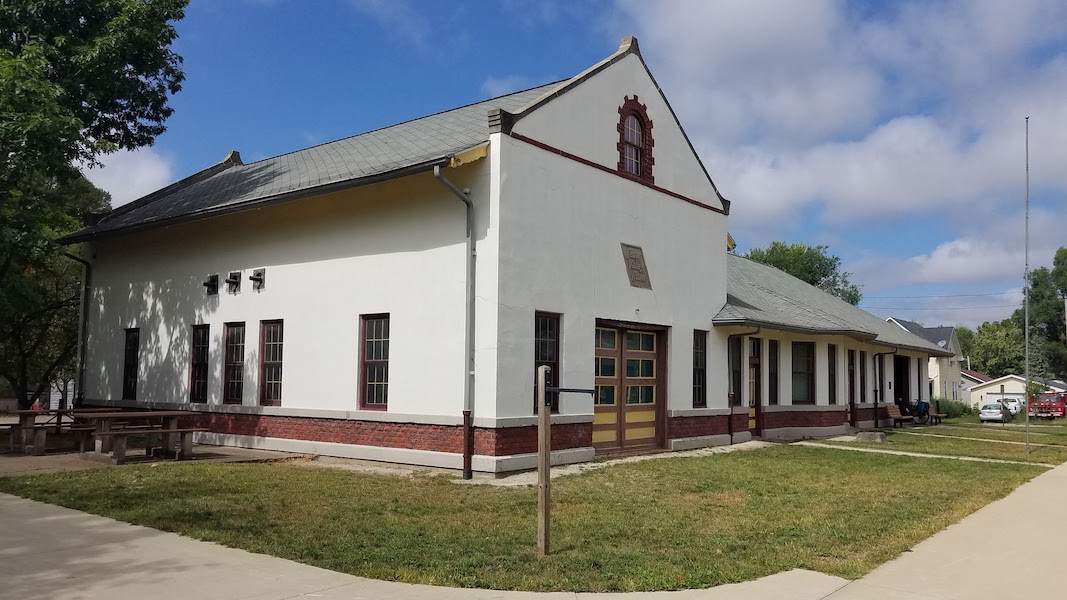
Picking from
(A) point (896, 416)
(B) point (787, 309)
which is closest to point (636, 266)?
(B) point (787, 309)

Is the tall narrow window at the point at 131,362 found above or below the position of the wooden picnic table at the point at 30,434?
above

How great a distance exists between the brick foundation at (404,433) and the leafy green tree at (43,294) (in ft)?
19.3

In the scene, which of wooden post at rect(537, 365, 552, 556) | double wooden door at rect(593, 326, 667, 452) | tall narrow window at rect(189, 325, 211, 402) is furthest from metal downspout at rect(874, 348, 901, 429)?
wooden post at rect(537, 365, 552, 556)

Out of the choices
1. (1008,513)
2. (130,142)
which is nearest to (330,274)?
(130,142)

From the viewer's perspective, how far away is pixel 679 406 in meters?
18.0

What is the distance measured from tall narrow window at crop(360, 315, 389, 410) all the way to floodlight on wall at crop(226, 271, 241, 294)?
404 cm

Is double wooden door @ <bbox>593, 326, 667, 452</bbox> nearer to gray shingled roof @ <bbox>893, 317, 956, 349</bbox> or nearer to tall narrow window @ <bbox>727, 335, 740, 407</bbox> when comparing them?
tall narrow window @ <bbox>727, 335, 740, 407</bbox>

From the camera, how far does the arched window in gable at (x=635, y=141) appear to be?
55.6 feet

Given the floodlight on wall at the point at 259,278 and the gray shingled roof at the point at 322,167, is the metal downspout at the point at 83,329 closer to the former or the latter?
the gray shingled roof at the point at 322,167

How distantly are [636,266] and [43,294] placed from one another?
677 inches

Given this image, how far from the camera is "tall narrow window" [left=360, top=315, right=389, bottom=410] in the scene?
1497cm

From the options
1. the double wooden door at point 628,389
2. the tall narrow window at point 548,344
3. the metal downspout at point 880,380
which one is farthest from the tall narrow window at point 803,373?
the tall narrow window at point 548,344

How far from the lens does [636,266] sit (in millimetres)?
16828

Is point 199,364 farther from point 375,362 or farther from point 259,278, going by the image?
point 375,362
